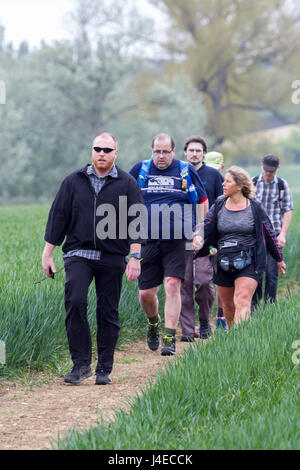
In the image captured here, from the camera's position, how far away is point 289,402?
14.6ft

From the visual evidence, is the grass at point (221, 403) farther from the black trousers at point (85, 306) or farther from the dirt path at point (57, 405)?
the black trousers at point (85, 306)

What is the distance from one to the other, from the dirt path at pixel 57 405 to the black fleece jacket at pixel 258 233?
50.8 inches

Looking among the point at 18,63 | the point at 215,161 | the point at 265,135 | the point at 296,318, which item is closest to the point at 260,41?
the point at 265,135

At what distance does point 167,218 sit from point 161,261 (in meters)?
0.53

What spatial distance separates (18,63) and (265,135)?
59.7ft

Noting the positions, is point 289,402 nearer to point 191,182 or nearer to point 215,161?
point 191,182

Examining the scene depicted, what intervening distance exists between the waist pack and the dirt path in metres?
1.14

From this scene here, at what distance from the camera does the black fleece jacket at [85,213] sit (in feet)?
19.7

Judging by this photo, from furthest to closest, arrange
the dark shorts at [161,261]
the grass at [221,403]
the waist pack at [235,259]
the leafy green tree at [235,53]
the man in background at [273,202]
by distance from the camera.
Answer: the leafy green tree at [235,53] < the man in background at [273,202] < the dark shorts at [161,261] < the waist pack at [235,259] < the grass at [221,403]

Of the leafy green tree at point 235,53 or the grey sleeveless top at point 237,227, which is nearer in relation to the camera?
the grey sleeveless top at point 237,227

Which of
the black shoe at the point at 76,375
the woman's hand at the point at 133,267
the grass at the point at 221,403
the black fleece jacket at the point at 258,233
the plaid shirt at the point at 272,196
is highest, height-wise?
the plaid shirt at the point at 272,196

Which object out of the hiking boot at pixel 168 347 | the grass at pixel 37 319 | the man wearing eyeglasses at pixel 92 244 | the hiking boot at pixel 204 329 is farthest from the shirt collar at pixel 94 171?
the hiking boot at pixel 204 329

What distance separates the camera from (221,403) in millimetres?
4594

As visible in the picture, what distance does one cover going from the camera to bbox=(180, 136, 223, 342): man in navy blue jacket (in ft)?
27.4
